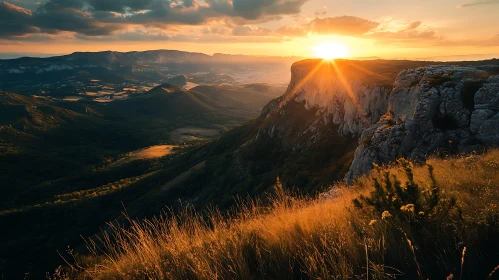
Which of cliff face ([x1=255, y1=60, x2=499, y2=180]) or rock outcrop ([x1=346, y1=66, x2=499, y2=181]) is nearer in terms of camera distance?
rock outcrop ([x1=346, y1=66, x2=499, y2=181])

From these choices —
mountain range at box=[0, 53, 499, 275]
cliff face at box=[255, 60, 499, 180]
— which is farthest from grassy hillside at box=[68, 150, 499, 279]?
mountain range at box=[0, 53, 499, 275]

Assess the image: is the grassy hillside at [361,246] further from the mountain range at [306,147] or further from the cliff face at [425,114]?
the mountain range at [306,147]

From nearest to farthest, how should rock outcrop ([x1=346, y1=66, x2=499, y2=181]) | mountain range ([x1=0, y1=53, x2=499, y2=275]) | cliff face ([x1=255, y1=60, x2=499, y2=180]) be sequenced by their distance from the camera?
rock outcrop ([x1=346, y1=66, x2=499, y2=181]) < cliff face ([x1=255, y1=60, x2=499, y2=180]) < mountain range ([x1=0, y1=53, x2=499, y2=275])

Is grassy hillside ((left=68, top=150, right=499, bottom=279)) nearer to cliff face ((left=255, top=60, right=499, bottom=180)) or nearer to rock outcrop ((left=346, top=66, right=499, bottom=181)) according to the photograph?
cliff face ((left=255, top=60, right=499, bottom=180))

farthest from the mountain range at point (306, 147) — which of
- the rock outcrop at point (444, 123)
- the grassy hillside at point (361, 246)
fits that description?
the grassy hillside at point (361, 246)

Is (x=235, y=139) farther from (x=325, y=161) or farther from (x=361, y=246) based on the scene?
(x=361, y=246)

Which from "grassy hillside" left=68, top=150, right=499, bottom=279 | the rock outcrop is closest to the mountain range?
the rock outcrop

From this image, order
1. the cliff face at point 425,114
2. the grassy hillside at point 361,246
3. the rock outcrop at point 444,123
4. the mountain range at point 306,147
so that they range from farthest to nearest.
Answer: the mountain range at point 306,147
the cliff face at point 425,114
the rock outcrop at point 444,123
the grassy hillside at point 361,246

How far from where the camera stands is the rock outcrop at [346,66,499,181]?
655 inches

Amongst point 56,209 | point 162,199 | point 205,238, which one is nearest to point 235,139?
point 162,199

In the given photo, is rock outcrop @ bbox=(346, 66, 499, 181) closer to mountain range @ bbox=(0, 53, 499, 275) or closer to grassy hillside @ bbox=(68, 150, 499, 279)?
mountain range @ bbox=(0, 53, 499, 275)

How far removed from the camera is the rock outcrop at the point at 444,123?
16641 mm

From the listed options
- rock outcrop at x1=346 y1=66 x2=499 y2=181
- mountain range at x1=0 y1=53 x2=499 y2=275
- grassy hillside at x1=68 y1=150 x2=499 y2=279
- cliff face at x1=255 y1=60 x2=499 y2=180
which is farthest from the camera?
mountain range at x1=0 y1=53 x2=499 y2=275

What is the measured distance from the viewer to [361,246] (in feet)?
14.3
